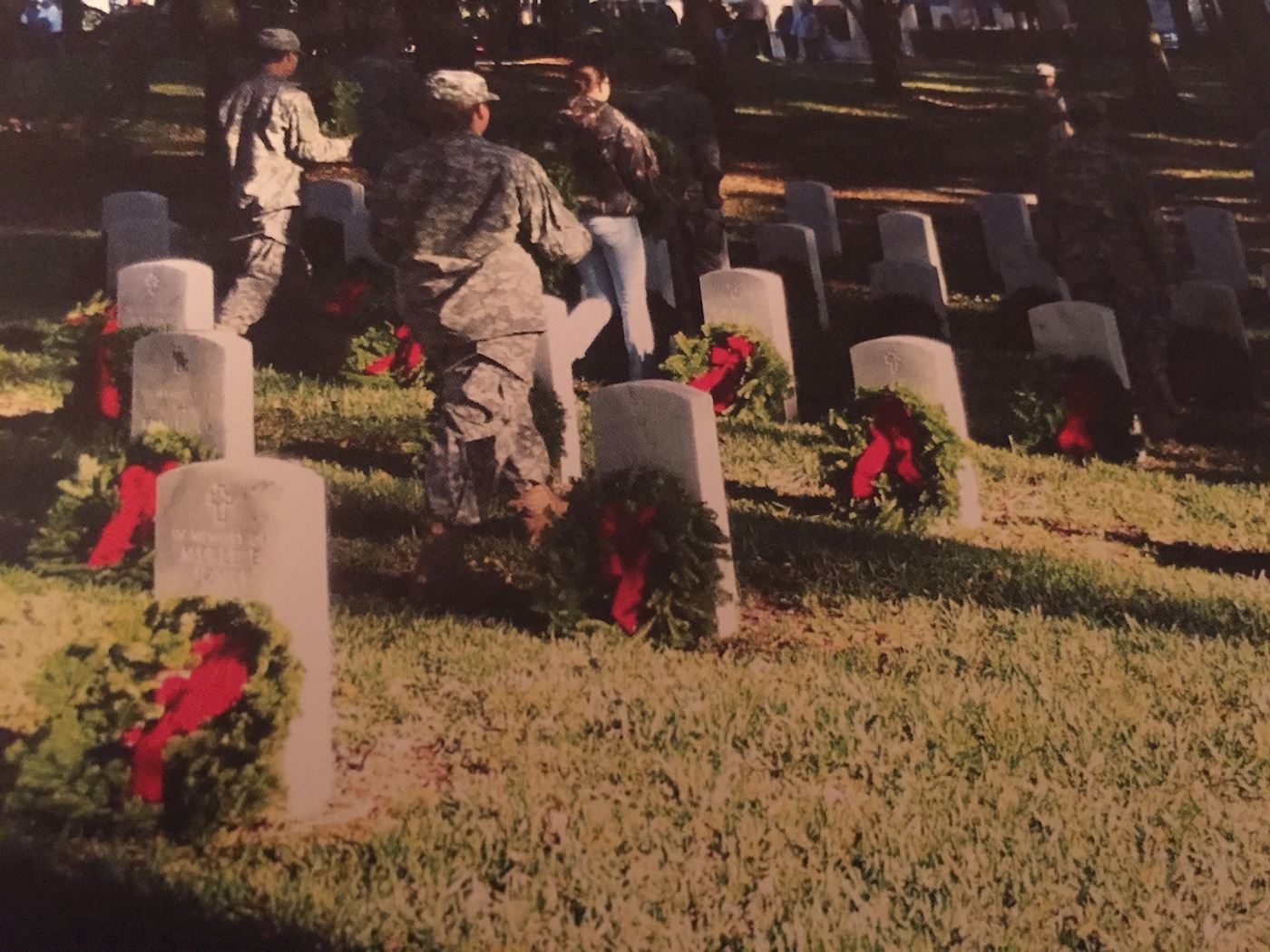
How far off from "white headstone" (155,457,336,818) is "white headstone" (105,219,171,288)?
5.54 meters

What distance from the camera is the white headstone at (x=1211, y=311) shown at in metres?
8.55

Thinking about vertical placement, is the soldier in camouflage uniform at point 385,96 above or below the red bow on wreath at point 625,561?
above

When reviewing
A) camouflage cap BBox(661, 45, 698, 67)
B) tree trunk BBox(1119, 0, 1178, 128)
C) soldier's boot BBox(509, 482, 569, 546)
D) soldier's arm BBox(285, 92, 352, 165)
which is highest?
tree trunk BBox(1119, 0, 1178, 128)

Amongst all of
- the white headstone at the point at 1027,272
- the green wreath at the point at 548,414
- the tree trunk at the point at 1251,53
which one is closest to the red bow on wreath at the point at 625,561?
the green wreath at the point at 548,414

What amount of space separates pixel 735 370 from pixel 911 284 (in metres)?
1.86

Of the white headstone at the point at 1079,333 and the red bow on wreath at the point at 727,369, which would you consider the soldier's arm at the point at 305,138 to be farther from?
the white headstone at the point at 1079,333

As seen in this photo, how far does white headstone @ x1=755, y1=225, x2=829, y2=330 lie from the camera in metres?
10.2

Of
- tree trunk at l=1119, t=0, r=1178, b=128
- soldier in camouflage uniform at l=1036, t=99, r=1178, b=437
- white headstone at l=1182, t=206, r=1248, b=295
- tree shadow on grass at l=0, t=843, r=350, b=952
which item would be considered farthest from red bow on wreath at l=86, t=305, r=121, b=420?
tree trunk at l=1119, t=0, r=1178, b=128

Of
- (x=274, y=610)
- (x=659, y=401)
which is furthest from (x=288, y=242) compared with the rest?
(x=274, y=610)

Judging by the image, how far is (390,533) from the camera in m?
6.07

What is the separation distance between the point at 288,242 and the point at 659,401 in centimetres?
398

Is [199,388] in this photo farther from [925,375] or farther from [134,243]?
[134,243]

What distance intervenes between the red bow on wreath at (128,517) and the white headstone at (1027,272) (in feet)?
21.9

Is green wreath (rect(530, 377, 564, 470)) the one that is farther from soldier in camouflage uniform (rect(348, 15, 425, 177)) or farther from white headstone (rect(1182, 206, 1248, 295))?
white headstone (rect(1182, 206, 1248, 295))
